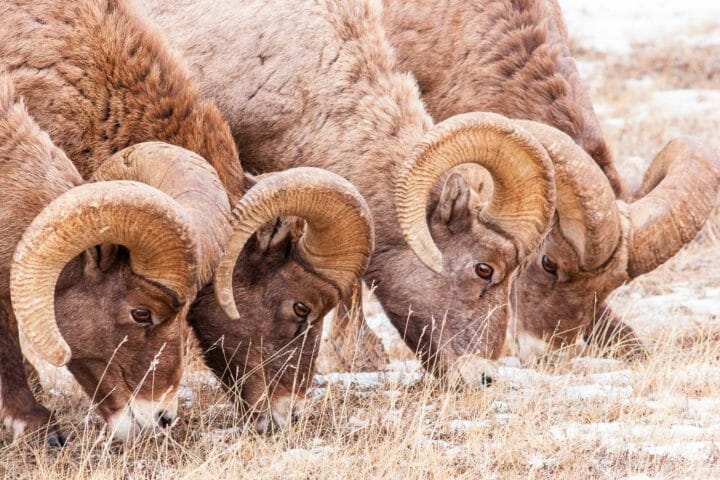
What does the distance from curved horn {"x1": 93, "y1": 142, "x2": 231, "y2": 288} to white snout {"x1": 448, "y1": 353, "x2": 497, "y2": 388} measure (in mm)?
2129

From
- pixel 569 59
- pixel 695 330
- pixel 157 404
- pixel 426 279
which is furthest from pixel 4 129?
pixel 695 330

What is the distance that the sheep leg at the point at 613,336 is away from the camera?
9.83 meters

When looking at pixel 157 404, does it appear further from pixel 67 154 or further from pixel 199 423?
pixel 67 154

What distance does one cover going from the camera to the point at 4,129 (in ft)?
22.3

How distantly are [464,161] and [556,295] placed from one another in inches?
79.4

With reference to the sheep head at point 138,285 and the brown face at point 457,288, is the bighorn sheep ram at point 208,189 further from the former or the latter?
the brown face at point 457,288

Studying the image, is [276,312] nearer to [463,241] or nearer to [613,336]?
[463,241]

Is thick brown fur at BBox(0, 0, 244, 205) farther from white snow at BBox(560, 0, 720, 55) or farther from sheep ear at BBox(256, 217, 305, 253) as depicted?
white snow at BBox(560, 0, 720, 55)

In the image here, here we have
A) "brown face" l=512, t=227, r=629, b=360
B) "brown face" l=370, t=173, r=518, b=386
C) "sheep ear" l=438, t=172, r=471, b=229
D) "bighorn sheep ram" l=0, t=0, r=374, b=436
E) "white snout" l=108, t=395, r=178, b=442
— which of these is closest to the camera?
"white snout" l=108, t=395, r=178, b=442

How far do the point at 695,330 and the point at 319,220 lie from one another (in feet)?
14.8

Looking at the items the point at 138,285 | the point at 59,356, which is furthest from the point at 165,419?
the point at 59,356

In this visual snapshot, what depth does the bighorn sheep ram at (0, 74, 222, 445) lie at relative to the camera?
6.18 meters

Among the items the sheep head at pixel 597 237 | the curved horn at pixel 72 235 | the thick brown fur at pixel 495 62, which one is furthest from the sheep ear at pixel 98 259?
the thick brown fur at pixel 495 62

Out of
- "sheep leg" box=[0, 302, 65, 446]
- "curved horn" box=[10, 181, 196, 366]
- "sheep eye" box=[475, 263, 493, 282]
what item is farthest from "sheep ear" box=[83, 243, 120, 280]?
"sheep eye" box=[475, 263, 493, 282]
